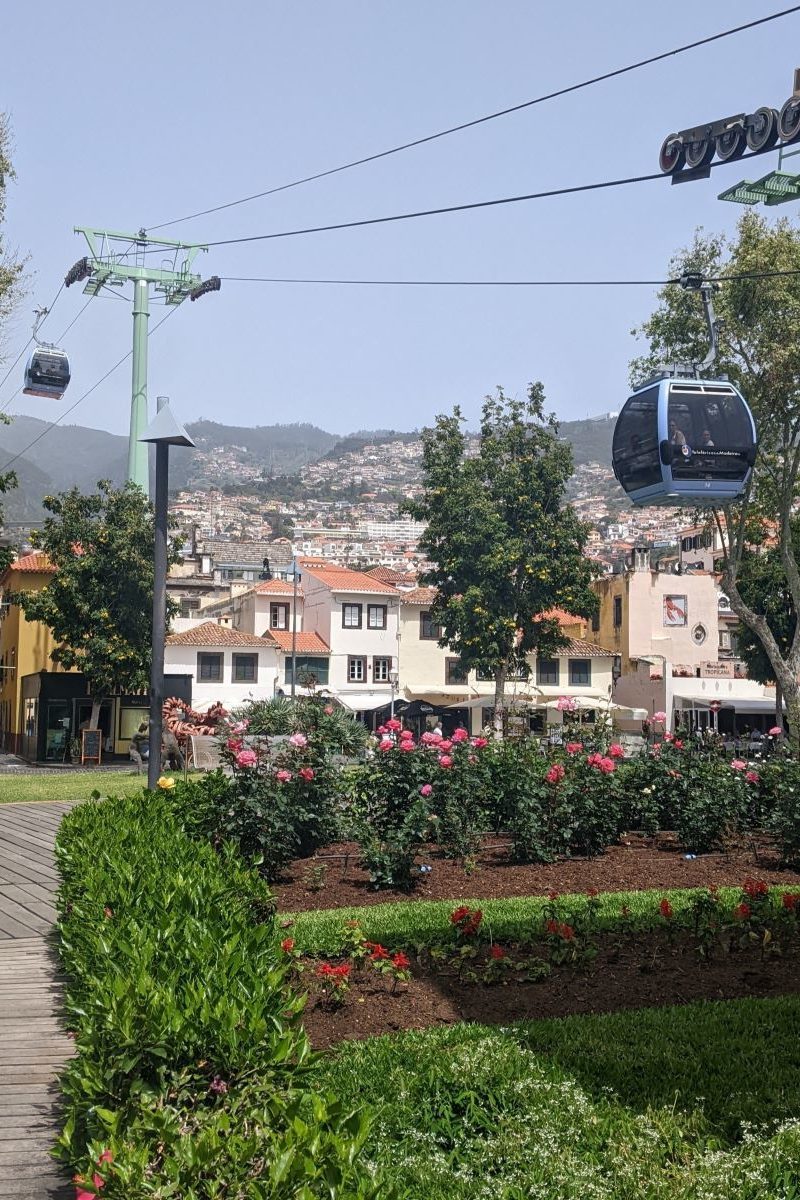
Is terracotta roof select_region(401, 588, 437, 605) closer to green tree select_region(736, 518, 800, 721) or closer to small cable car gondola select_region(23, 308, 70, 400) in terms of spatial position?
green tree select_region(736, 518, 800, 721)

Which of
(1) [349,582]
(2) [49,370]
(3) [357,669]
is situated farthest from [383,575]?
(2) [49,370]

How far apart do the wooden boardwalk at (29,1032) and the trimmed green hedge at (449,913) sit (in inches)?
69.0

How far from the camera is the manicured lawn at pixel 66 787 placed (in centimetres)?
2141

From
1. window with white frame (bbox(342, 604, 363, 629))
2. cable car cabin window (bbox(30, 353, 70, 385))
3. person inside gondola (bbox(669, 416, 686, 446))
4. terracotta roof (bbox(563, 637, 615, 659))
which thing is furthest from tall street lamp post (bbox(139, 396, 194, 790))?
terracotta roof (bbox(563, 637, 615, 659))

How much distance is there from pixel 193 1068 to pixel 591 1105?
217cm

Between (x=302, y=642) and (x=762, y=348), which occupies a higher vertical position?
(x=762, y=348)

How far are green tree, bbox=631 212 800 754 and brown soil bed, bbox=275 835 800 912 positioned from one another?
77.9ft

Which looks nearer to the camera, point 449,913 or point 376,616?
point 449,913

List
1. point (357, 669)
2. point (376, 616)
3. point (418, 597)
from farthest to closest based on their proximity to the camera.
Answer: point (418, 597) < point (376, 616) < point (357, 669)

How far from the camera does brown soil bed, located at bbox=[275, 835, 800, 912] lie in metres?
11.0

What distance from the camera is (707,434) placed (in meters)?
18.8

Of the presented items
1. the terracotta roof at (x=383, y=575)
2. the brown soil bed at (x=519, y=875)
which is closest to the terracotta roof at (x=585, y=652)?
the terracotta roof at (x=383, y=575)

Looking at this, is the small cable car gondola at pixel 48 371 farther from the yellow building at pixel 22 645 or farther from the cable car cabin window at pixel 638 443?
the cable car cabin window at pixel 638 443

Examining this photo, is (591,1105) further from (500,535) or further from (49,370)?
(500,535)
